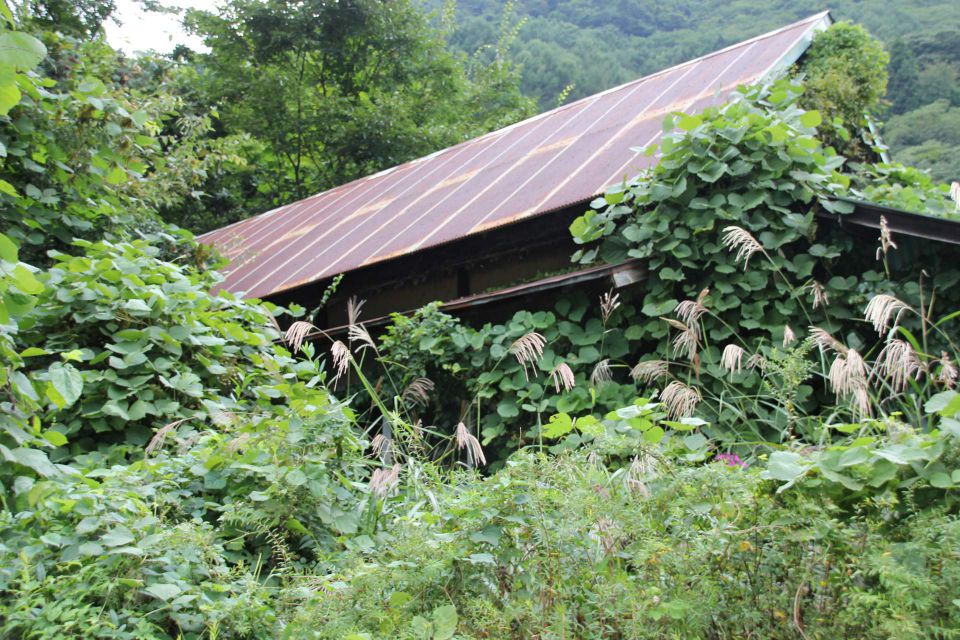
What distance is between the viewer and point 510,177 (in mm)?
8328

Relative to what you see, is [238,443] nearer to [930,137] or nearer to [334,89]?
[334,89]

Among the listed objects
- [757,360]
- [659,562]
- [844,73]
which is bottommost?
[757,360]

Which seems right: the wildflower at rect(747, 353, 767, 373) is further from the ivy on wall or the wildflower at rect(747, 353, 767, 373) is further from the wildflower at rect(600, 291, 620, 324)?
the wildflower at rect(600, 291, 620, 324)

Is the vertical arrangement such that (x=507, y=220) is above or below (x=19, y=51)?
below

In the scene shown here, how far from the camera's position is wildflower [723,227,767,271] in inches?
193

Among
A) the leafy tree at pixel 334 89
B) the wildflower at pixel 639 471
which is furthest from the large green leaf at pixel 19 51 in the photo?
the leafy tree at pixel 334 89

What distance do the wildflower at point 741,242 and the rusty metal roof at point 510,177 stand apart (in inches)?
49.2

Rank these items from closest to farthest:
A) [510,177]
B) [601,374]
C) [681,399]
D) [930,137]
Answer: [681,399], [601,374], [510,177], [930,137]

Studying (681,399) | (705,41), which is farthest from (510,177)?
(705,41)

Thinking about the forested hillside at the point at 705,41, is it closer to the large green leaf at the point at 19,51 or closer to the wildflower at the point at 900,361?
the wildflower at the point at 900,361

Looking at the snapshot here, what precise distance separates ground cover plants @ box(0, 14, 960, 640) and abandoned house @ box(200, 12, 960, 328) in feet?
1.20

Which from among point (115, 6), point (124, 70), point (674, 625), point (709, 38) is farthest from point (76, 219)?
point (709, 38)

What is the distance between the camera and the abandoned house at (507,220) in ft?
21.6

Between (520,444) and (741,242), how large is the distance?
2414 millimetres
